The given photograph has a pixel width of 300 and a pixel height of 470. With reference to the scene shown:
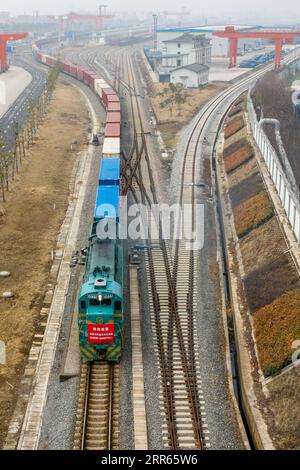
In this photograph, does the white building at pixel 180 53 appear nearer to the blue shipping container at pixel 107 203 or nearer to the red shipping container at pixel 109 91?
the red shipping container at pixel 109 91

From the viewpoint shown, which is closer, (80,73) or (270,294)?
(270,294)

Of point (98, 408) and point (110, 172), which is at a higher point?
point (110, 172)

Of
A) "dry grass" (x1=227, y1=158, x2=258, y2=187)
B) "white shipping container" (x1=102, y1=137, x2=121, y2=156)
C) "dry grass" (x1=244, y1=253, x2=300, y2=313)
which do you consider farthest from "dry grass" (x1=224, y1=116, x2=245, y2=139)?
"dry grass" (x1=244, y1=253, x2=300, y2=313)

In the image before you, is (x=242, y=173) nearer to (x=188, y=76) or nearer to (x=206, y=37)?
(x=188, y=76)

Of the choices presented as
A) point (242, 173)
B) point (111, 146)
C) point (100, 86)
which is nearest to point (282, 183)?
point (242, 173)

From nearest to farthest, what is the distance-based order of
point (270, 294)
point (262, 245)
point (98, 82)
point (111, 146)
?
point (270, 294)
point (262, 245)
point (111, 146)
point (98, 82)

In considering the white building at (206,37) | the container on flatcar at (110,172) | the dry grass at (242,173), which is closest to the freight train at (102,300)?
the container on flatcar at (110,172)

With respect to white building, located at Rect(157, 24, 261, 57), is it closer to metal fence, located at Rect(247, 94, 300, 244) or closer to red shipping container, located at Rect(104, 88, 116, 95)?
red shipping container, located at Rect(104, 88, 116, 95)

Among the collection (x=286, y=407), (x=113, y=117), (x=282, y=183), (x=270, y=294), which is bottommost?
(x=286, y=407)
